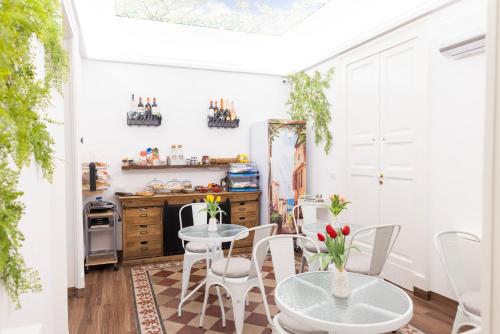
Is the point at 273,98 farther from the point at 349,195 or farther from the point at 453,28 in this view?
the point at 453,28

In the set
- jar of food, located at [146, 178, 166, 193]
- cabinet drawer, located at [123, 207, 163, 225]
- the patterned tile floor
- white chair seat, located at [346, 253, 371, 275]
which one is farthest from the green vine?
jar of food, located at [146, 178, 166, 193]

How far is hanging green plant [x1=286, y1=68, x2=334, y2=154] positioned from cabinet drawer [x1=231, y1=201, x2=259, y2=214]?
137 centimetres

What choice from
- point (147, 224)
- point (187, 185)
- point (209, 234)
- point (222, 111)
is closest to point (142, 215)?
point (147, 224)

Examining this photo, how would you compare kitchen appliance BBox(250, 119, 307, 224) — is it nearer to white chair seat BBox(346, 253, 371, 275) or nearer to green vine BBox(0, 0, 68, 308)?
white chair seat BBox(346, 253, 371, 275)

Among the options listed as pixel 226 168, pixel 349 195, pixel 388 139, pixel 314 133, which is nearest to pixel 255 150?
pixel 226 168

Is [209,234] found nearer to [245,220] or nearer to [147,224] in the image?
[147,224]

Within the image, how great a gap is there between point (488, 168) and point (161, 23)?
15.5 feet

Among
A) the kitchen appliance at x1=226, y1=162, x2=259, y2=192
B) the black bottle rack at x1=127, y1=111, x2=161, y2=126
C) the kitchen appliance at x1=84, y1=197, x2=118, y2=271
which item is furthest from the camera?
the kitchen appliance at x1=226, y1=162, x2=259, y2=192

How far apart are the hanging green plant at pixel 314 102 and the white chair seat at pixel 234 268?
2644mm

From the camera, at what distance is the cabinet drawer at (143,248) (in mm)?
4645

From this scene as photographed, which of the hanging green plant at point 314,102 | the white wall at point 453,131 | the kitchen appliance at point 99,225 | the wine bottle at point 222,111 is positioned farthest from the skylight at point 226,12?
the kitchen appliance at point 99,225

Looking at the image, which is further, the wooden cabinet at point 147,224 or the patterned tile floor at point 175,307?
the wooden cabinet at point 147,224

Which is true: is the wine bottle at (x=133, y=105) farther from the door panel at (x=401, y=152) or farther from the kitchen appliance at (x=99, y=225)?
the door panel at (x=401, y=152)

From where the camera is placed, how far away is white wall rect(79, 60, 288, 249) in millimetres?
4957
